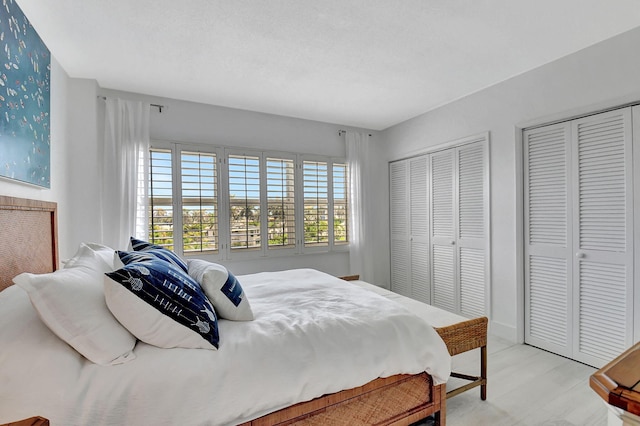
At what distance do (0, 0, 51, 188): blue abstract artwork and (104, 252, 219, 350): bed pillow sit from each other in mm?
1076

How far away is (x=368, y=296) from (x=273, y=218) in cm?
203

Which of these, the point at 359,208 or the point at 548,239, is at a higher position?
the point at 359,208

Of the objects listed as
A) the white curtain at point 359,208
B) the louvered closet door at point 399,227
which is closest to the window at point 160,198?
the white curtain at point 359,208

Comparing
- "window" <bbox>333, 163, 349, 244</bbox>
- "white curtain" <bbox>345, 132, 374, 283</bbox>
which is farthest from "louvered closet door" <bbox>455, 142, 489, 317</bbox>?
"window" <bbox>333, 163, 349, 244</bbox>

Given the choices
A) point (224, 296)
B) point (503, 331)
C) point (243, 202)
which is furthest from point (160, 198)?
point (503, 331)

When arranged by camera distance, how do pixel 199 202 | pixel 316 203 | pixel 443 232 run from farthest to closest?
pixel 316 203, pixel 443 232, pixel 199 202

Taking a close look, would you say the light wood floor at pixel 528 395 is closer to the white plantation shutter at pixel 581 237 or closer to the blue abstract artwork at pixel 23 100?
the white plantation shutter at pixel 581 237

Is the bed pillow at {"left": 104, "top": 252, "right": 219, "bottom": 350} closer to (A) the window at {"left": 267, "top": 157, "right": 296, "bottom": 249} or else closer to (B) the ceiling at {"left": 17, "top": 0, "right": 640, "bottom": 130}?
(B) the ceiling at {"left": 17, "top": 0, "right": 640, "bottom": 130}

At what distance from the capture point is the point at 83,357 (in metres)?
1.09

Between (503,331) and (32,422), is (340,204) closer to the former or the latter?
(503,331)

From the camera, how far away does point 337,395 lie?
4.42 ft

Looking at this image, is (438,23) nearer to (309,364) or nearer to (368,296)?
(368,296)

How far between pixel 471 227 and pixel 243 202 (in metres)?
2.54

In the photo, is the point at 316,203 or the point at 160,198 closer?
the point at 160,198
